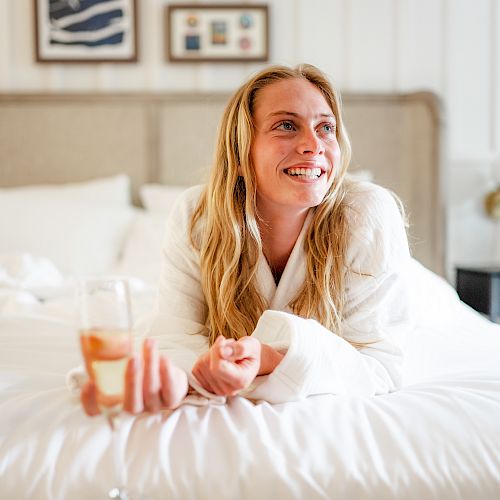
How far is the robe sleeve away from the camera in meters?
1.17

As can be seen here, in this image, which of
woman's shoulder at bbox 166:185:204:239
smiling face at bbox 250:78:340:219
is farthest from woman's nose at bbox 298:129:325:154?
woman's shoulder at bbox 166:185:204:239

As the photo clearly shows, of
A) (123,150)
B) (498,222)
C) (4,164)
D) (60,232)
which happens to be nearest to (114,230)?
(60,232)

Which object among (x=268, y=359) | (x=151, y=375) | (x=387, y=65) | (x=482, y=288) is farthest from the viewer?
(x=387, y=65)

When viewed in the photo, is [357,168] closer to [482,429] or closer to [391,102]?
[391,102]

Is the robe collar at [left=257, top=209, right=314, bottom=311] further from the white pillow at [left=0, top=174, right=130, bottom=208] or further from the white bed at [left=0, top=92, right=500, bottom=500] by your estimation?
the white pillow at [left=0, top=174, right=130, bottom=208]

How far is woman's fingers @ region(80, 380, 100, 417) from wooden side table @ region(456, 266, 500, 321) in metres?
2.32

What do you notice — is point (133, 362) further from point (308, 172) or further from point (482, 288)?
point (482, 288)

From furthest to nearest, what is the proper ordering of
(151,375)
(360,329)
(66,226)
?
(66,226) < (360,329) < (151,375)

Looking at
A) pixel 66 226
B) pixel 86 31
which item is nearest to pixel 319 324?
pixel 66 226

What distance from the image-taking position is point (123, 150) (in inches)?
128

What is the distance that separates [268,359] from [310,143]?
488mm

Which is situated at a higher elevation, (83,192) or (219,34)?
(219,34)

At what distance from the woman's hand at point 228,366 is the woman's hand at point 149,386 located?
1.8 inches

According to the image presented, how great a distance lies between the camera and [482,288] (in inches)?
119
